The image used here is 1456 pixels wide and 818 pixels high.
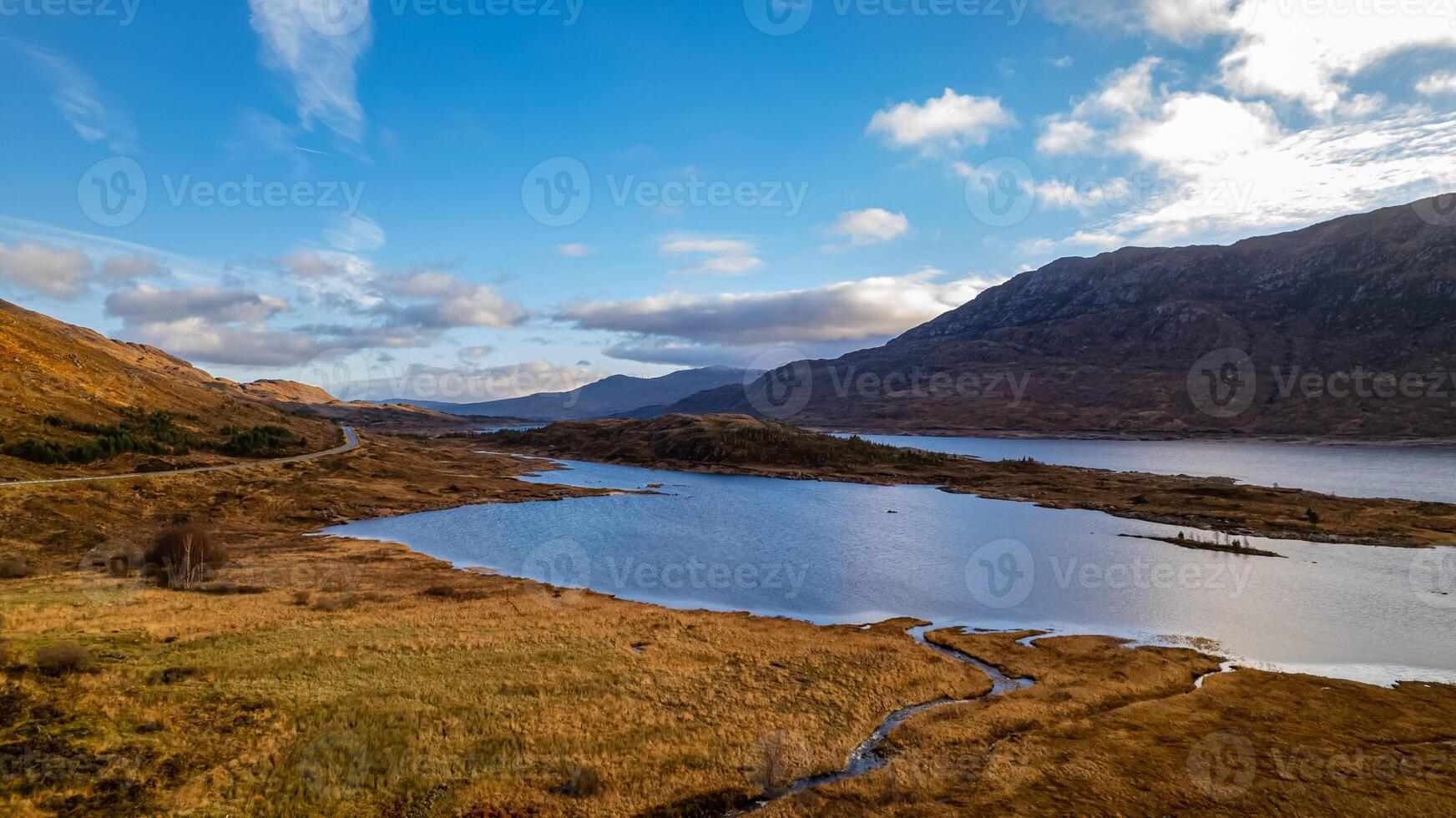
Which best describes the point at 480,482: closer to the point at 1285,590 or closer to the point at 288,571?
the point at 288,571

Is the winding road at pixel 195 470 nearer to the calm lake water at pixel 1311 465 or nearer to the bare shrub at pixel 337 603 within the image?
the bare shrub at pixel 337 603

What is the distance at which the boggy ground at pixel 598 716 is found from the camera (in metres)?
20.1

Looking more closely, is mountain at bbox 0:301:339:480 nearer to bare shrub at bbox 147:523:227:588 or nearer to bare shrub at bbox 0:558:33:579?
bare shrub at bbox 0:558:33:579

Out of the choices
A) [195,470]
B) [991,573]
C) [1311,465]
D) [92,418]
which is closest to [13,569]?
[195,470]

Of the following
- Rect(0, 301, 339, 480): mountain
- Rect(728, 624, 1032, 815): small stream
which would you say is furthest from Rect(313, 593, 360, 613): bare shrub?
Rect(0, 301, 339, 480): mountain

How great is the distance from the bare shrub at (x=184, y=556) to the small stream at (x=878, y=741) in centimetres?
4203

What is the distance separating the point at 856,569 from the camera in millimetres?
62000

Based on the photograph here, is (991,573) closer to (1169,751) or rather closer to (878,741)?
(1169,751)

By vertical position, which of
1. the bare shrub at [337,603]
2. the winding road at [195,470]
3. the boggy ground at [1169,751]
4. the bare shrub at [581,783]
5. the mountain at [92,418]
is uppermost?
the mountain at [92,418]

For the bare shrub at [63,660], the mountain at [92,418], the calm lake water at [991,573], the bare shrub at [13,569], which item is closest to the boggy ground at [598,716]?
the bare shrub at [63,660]

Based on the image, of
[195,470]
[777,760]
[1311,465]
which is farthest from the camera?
[1311,465]

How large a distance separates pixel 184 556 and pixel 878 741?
155ft

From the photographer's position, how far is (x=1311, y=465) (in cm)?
14612

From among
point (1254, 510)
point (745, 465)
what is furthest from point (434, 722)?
point (745, 465)
